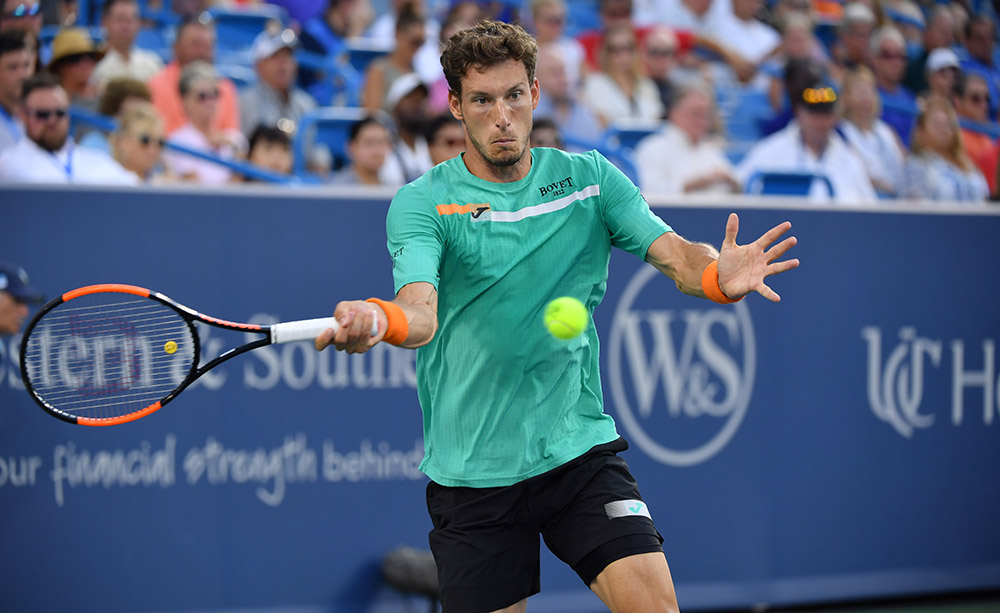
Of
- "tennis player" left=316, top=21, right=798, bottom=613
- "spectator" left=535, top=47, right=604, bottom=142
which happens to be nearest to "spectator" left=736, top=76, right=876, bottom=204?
"spectator" left=535, top=47, right=604, bottom=142

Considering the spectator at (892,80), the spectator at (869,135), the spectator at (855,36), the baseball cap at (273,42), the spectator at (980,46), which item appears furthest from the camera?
the spectator at (980,46)

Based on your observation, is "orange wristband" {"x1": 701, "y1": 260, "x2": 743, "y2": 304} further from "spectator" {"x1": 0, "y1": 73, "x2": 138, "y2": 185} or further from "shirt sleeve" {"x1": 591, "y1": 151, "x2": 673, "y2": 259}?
"spectator" {"x1": 0, "y1": 73, "x2": 138, "y2": 185}

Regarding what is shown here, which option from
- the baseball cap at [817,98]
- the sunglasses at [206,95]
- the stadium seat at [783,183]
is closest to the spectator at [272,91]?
the sunglasses at [206,95]

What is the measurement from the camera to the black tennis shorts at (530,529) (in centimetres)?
329

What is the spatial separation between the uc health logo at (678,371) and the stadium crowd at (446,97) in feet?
4.80

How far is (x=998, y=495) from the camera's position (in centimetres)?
655

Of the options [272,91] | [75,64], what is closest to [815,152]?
[272,91]

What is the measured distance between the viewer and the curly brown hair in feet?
10.8

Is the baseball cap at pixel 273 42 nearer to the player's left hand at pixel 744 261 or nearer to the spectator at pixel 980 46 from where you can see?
Result: the player's left hand at pixel 744 261

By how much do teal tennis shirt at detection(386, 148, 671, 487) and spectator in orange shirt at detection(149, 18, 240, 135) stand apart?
4.63m

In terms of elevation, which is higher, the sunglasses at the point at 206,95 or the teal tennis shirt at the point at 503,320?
the sunglasses at the point at 206,95

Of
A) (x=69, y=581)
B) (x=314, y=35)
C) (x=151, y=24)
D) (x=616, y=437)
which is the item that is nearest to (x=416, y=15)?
(x=314, y=35)

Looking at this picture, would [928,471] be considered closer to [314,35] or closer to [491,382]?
[491,382]

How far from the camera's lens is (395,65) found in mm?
8383
